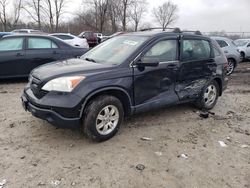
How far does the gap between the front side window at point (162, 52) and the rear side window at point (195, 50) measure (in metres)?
0.27

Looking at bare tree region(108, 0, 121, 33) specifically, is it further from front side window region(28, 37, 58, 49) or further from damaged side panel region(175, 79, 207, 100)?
damaged side panel region(175, 79, 207, 100)

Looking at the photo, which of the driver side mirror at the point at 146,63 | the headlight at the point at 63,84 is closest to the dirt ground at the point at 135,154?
the headlight at the point at 63,84

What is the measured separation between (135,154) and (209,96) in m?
2.73

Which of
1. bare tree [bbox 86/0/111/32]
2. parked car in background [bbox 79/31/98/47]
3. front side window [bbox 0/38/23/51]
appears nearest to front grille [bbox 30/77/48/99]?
front side window [bbox 0/38/23/51]

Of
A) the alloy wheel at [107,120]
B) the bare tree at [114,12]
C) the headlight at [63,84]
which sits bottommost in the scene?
the alloy wheel at [107,120]

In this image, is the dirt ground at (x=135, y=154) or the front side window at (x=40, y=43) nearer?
the dirt ground at (x=135, y=154)

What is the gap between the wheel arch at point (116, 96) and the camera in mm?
3814

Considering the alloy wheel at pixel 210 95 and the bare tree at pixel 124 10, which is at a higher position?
the bare tree at pixel 124 10

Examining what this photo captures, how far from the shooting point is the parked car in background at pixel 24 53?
7660 millimetres

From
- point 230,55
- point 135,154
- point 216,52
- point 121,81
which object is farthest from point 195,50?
point 230,55

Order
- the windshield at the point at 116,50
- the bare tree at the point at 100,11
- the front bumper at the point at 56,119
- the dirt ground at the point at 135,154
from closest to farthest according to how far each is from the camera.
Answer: the dirt ground at the point at 135,154 → the front bumper at the point at 56,119 → the windshield at the point at 116,50 → the bare tree at the point at 100,11

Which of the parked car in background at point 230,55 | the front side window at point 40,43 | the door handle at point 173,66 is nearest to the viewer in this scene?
the door handle at point 173,66

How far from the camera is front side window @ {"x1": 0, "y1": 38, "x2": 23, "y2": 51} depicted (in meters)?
7.75

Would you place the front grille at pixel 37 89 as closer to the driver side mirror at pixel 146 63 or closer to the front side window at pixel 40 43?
the driver side mirror at pixel 146 63
